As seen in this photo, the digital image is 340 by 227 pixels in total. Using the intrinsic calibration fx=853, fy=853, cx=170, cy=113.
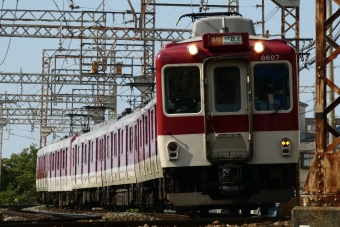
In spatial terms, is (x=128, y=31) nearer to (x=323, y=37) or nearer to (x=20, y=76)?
(x=20, y=76)

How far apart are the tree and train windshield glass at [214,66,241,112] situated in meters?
54.5

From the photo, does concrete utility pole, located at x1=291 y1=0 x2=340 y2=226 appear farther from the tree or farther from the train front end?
the tree

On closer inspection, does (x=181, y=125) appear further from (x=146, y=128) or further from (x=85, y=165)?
(x=85, y=165)

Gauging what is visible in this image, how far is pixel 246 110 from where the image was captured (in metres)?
13.2

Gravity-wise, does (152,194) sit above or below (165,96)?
below

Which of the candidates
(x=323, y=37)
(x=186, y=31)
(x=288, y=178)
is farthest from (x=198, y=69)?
(x=186, y=31)

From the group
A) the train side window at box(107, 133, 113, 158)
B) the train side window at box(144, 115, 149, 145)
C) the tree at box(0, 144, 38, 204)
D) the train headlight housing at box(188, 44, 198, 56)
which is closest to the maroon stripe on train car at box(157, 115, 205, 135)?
the train headlight housing at box(188, 44, 198, 56)

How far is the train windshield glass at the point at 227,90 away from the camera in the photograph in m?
13.3

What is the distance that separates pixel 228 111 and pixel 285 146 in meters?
1.05

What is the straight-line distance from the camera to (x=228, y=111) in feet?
43.4

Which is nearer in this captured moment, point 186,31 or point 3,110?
point 186,31

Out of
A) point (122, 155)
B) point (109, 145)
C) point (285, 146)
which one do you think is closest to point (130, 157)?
point (122, 155)

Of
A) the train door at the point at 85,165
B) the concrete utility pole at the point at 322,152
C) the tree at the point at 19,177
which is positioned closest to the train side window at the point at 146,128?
the concrete utility pole at the point at 322,152

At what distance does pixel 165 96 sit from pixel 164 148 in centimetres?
83
